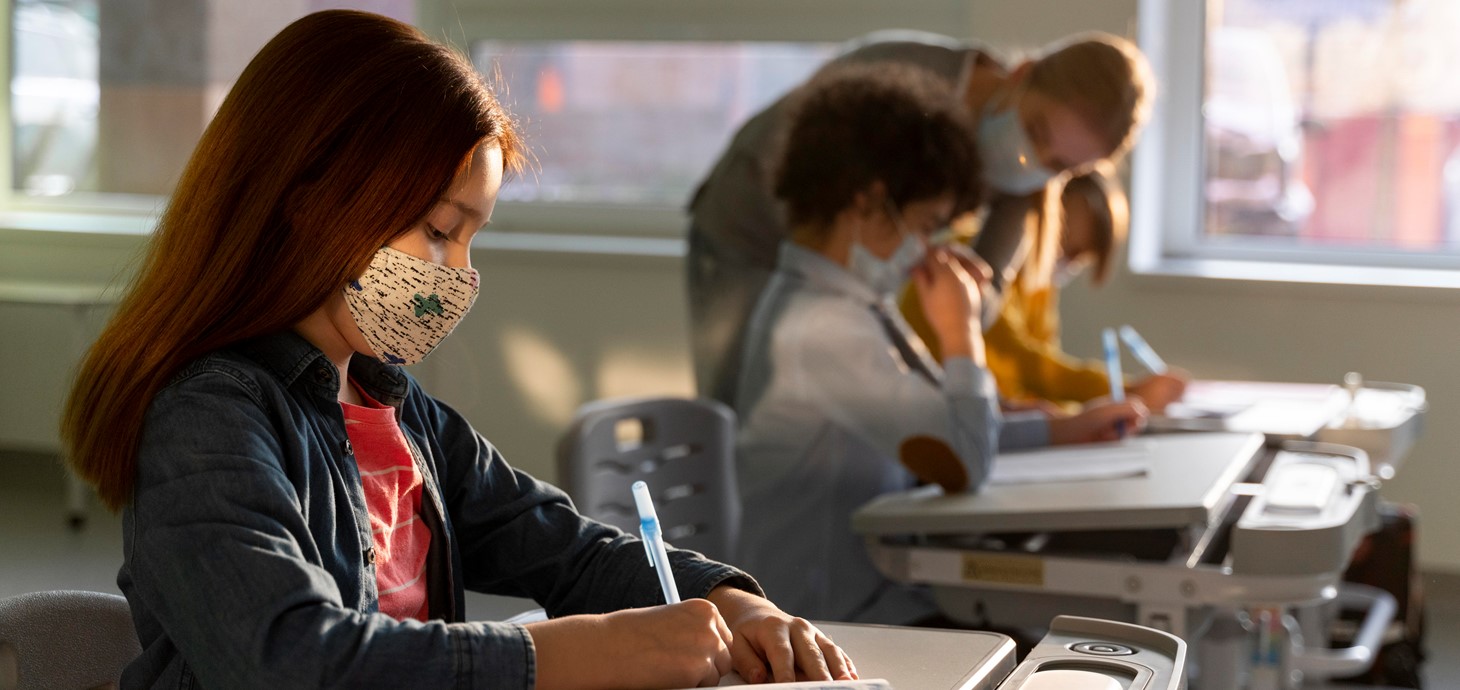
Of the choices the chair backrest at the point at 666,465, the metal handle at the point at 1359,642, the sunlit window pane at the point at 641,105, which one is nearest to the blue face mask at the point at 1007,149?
the chair backrest at the point at 666,465

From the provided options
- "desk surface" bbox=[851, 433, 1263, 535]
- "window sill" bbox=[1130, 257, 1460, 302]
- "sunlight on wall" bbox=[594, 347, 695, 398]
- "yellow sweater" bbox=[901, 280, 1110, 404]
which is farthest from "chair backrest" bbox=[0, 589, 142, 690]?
"window sill" bbox=[1130, 257, 1460, 302]

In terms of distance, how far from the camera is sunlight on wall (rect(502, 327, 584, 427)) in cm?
270

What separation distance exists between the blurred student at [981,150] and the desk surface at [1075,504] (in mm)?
514

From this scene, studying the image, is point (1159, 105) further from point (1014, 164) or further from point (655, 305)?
point (1014, 164)

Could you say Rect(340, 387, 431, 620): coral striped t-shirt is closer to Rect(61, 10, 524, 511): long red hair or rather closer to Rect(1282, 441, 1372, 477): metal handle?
Rect(61, 10, 524, 511): long red hair

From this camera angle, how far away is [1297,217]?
381 centimetres

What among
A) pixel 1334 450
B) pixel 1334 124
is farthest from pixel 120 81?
pixel 1334 124

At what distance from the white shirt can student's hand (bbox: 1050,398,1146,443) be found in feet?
0.97

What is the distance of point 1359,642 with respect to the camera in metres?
2.39

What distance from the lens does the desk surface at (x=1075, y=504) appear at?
1.60m

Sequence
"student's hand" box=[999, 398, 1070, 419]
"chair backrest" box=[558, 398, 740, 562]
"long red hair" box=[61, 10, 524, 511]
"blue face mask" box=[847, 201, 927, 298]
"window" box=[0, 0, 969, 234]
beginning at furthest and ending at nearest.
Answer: "window" box=[0, 0, 969, 234]
"student's hand" box=[999, 398, 1070, 419]
"blue face mask" box=[847, 201, 927, 298]
"chair backrest" box=[558, 398, 740, 562]
"long red hair" box=[61, 10, 524, 511]

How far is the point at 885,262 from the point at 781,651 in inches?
45.2

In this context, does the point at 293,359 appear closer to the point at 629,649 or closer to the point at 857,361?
the point at 629,649

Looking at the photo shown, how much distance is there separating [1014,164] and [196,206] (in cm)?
163
